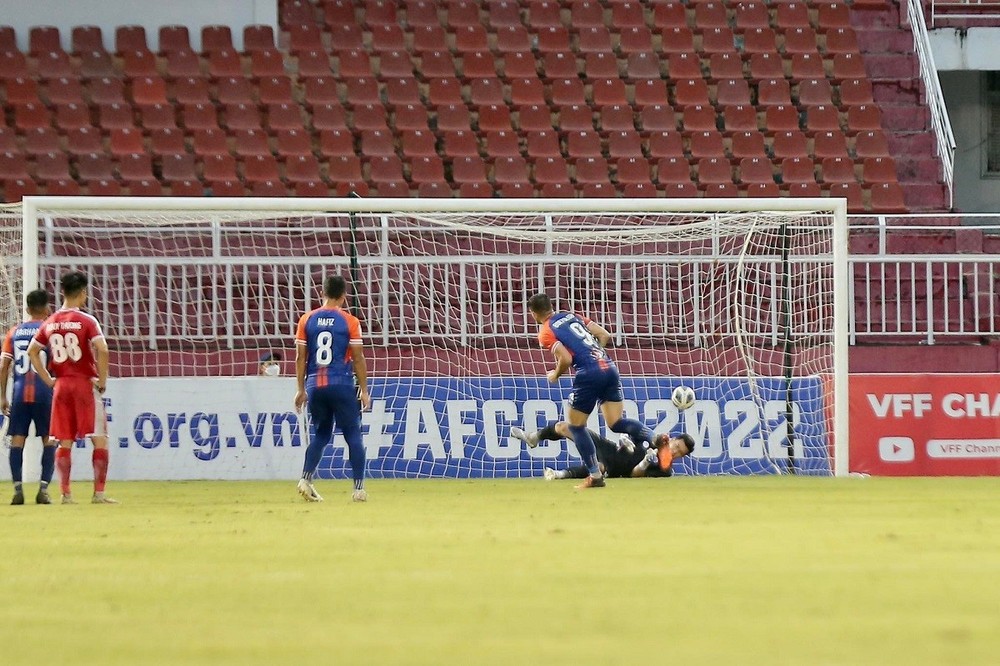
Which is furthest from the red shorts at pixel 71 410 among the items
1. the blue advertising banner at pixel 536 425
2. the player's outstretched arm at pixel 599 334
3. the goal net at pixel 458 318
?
the player's outstretched arm at pixel 599 334

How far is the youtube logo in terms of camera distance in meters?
14.7

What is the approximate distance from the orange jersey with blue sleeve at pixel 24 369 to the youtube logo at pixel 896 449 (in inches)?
306

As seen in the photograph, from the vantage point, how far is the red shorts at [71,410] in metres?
11.3

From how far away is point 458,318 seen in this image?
16250mm

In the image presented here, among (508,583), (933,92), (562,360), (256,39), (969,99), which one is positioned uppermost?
(256,39)

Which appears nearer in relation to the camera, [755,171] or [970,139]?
[755,171]

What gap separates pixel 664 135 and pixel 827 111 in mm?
2342

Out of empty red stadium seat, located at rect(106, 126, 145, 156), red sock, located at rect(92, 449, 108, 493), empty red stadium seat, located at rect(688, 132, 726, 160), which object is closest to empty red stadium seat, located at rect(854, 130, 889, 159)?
empty red stadium seat, located at rect(688, 132, 726, 160)

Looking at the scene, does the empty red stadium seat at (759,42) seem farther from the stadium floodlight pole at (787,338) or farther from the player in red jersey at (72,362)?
the player in red jersey at (72,362)

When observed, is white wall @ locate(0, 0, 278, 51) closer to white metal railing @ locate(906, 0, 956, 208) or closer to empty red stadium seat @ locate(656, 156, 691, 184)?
empty red stadium seat @ locate(656, 156, 691, 184)

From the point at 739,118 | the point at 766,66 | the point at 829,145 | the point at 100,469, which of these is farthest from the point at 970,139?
the point at 100,469

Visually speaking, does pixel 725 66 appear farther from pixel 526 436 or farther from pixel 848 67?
pixel 526 436

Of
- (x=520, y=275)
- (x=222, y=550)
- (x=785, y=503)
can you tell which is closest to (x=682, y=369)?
(x=520, y=275)

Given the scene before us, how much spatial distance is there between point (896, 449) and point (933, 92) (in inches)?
295
